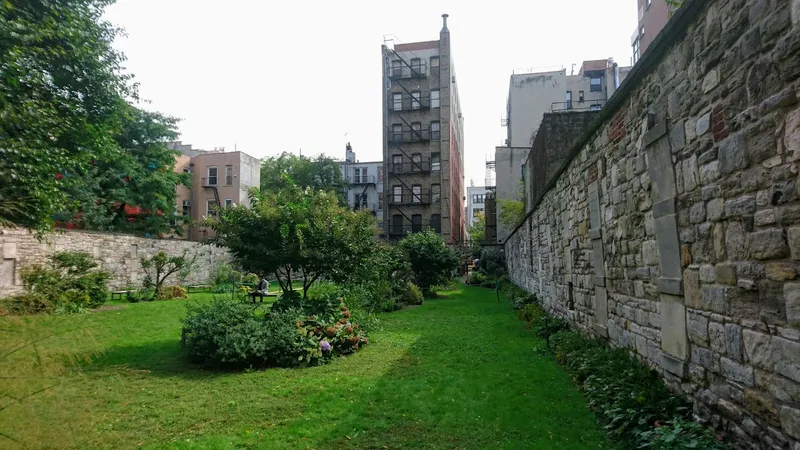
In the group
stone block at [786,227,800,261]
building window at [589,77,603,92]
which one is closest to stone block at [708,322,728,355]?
stone block at [786,227,800,261]

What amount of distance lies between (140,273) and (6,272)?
6660mm

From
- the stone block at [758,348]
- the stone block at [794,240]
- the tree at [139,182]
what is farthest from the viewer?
the tree at [139,182]

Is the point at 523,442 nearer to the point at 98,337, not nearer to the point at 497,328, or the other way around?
the point at 98,337

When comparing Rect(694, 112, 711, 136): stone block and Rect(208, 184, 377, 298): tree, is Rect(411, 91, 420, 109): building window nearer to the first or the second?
Rect(208, 184, 377, 298): tree

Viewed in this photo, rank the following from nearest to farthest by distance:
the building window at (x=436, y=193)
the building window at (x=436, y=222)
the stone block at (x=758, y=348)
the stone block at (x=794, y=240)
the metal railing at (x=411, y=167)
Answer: the stone block at (x=794, y=240) → the stone block at (x=758, y=348) → the building window at (x=436, y=222) → the building window at (x=436, y=193) → the metal railing at (x=411, y=167)

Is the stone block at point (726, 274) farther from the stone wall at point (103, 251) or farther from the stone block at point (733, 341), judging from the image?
the stone wall at point (103, 251)

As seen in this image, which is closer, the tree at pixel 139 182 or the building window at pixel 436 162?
the tree at pixel 139 182

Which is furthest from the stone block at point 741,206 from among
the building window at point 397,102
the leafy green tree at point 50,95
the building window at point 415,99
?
the building window at point 397,102

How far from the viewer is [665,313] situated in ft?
14.3

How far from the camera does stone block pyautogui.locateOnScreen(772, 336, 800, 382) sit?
2529mm

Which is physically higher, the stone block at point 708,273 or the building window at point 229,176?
the building window at point 229,176

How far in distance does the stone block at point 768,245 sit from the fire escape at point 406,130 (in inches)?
1398

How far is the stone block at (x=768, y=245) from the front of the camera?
2.64m

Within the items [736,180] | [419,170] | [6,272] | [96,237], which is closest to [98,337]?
[736,180]
